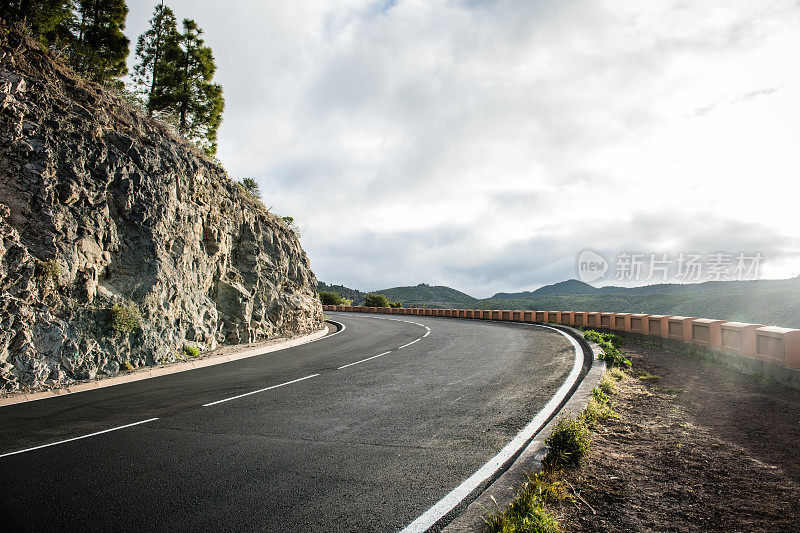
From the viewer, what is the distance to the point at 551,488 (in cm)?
352

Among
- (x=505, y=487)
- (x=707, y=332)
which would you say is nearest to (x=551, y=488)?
(x=505, y=487)

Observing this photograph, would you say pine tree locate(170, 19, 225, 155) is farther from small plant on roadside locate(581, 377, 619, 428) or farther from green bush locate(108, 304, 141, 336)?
small plant on roadside locate(581, 377, 619, 428)

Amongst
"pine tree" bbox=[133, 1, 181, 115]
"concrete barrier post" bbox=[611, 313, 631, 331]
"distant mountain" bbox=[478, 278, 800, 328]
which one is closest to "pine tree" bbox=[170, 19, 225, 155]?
"pine tree" bbox=[133, 1, 181, 115]

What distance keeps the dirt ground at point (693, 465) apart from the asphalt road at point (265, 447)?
1100mm

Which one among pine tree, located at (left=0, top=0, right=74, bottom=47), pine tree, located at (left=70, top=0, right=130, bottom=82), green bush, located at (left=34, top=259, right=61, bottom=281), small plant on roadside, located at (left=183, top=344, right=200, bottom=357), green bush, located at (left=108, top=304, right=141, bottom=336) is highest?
pine tree, located at (left=70, top=0, right=130, bottom=82)

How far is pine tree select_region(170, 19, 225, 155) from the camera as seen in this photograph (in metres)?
24.4

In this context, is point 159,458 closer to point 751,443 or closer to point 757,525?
point 757,525

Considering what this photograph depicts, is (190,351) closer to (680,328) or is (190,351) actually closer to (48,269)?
(48,269)

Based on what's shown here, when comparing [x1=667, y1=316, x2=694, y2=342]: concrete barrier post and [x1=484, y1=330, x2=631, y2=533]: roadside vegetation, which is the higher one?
[x1=667, y1=316, x2=694, y2=342]: concrete barrier post

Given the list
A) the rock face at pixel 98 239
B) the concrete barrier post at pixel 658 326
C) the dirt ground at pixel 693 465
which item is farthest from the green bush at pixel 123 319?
the concrete barrier post at pixel 658 326

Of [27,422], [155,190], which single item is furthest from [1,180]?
[27,422]

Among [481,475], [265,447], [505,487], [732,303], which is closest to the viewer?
[505,487]

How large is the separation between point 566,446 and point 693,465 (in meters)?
1.19

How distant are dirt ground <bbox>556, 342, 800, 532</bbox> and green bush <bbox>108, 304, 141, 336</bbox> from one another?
11070 millimetres
